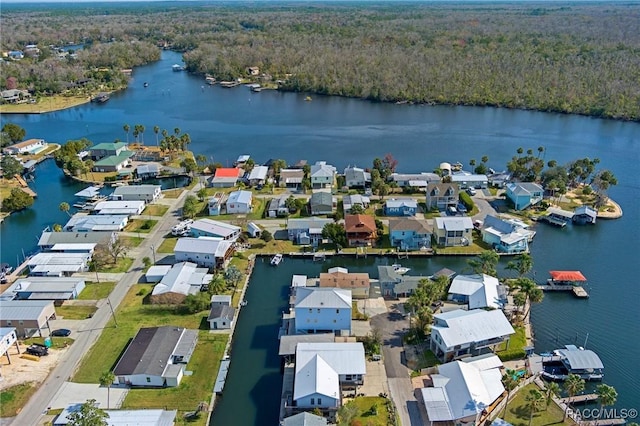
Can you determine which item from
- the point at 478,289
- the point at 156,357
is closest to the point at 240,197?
the point at 156,357

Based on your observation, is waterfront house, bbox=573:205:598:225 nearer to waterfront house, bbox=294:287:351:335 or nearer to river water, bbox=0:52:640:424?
river water, bbox=0:52:640:424

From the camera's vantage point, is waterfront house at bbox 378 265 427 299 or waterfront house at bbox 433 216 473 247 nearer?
waterfront house at bbox 378 265 427 299

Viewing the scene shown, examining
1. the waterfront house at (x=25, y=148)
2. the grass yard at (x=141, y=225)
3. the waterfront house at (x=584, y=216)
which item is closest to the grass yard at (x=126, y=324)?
the grass yard at (x=141, y=225)

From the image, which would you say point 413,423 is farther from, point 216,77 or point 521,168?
point 216,77

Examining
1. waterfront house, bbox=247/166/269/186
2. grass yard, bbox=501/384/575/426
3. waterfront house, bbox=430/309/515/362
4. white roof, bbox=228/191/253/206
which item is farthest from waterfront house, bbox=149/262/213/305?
grass yard, bbox=501/384/575/426

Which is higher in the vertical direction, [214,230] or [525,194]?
[525,194]

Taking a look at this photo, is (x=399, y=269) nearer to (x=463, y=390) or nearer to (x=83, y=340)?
(x=463, y=390)
